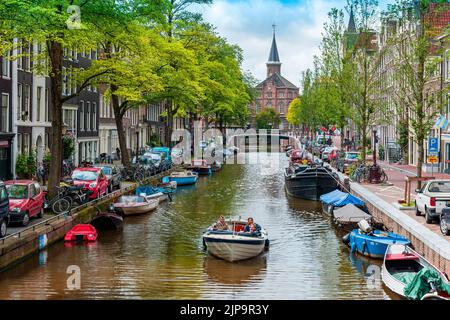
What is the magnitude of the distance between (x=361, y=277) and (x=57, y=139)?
16403mm

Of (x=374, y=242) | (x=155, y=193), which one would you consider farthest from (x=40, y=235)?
(x=155, y=193)

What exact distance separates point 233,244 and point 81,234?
7.34 m

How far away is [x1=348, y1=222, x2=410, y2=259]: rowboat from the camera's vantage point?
24.7 meters

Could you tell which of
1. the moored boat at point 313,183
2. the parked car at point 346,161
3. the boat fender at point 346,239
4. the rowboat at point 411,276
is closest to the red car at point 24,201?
the boat fender at point 346,239

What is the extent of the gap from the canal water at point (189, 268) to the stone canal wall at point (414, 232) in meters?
1.88

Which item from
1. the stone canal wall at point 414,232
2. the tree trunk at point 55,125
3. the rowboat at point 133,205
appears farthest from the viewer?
the rowboat at point 133,205

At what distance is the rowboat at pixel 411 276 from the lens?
17609 millimetres

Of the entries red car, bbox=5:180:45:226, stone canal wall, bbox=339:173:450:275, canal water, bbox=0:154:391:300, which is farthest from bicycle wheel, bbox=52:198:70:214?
stone canal wall, bbox=339:173:450:275

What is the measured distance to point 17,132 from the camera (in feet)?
146

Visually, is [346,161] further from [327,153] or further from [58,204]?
[58,204]

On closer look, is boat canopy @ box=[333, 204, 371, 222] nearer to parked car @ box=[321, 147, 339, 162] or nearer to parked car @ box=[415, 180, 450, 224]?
parked car @ box=[415, 180, 450, 224]

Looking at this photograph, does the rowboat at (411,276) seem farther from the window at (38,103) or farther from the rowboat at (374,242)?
the window at (38,103)

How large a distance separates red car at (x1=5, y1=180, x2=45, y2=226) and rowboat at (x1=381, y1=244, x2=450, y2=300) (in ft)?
45.3
